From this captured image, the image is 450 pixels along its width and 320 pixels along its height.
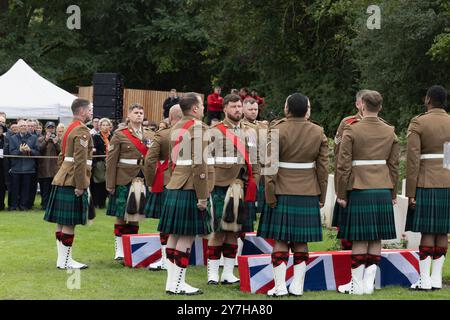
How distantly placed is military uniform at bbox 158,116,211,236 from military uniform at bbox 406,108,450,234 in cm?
195

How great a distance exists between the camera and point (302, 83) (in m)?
25.7

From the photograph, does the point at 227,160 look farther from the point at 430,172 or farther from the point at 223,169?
the point at 430,172

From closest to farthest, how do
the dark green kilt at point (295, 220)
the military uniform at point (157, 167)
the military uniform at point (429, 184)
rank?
the dark green kilt at point (295, 220) < the military uniform at point (429, 184) < the military uniform at point (157, 167)

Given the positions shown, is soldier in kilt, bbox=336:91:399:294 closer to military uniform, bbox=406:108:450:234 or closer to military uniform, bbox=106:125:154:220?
military uniform, bbox=406:108:450:234

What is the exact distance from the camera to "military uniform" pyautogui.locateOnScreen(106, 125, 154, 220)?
1063 centimetres

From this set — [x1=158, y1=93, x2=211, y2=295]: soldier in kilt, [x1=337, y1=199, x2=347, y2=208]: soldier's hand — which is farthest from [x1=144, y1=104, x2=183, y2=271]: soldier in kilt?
[x1=337, y1=199, x2=347, y2=208]: soldier's hand

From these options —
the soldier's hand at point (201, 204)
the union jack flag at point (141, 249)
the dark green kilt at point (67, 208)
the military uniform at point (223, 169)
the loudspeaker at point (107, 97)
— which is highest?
the loudspeaker at point (107, 97)

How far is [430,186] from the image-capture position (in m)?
8.70

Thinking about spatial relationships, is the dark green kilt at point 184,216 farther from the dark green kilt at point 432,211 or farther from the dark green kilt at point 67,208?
the dark green kilt at point 432,211

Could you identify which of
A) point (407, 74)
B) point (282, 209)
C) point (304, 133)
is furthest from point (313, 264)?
point (407, 74)

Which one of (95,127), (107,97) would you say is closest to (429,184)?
(95,127)

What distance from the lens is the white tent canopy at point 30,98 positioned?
67.9 feet

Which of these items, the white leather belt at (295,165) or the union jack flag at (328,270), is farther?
the union jack flag at (328,270)

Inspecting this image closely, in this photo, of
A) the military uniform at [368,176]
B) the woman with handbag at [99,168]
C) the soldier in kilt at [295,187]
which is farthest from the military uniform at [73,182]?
the woman with handbag at [99,168]
